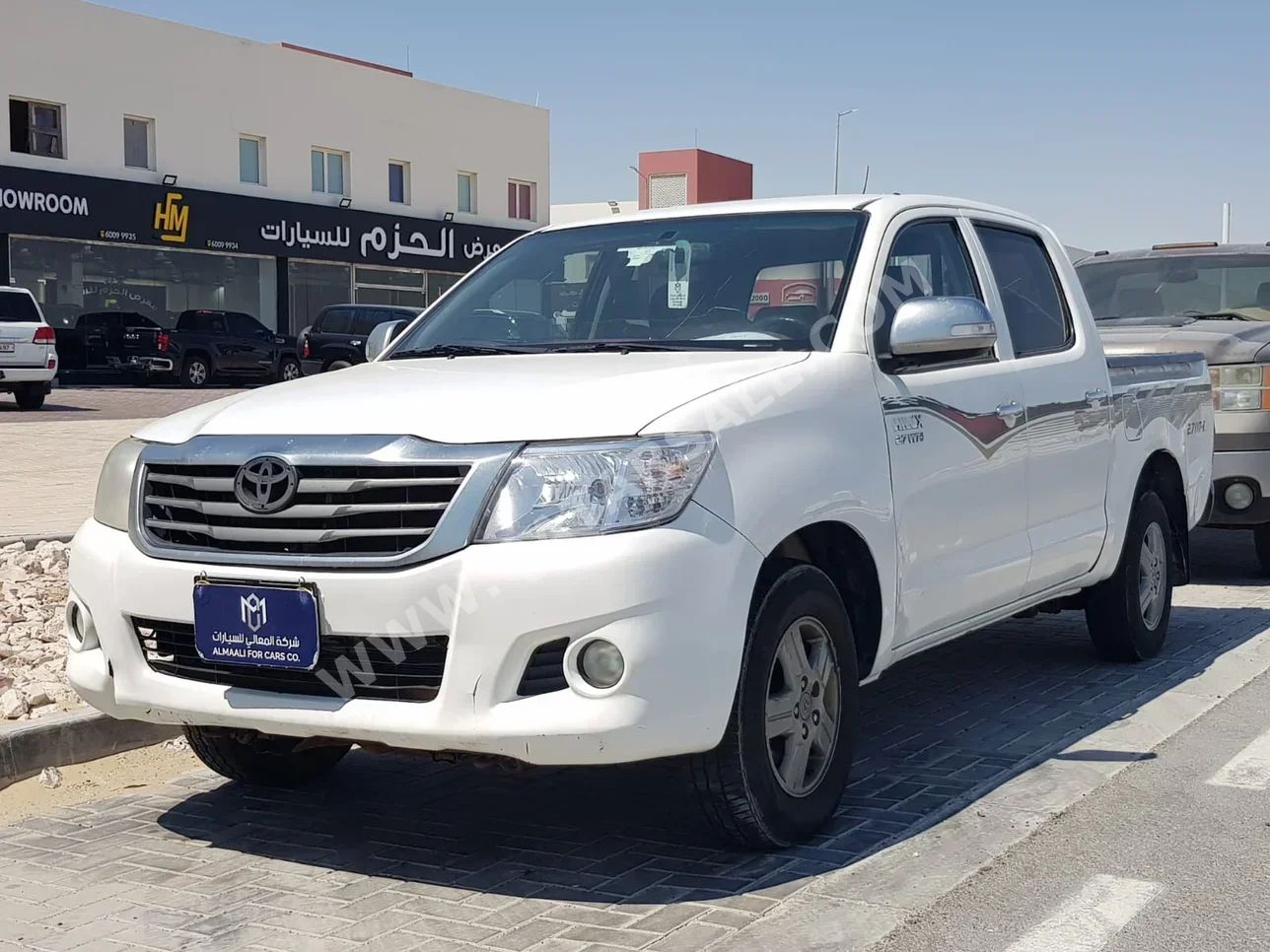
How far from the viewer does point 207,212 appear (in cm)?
3562

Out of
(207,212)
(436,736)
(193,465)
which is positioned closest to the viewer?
(436,736)

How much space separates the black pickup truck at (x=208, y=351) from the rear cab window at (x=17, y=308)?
757 cm

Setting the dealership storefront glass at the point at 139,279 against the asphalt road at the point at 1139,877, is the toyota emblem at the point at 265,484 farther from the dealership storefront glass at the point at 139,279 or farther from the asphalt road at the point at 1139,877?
the dealership storefront glass at the point at 139,279

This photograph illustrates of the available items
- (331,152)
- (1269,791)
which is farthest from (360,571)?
(331,152)

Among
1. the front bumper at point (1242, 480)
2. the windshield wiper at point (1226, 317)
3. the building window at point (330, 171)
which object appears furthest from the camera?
the building window at point (330, 171)

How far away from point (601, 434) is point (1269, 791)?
260 cm

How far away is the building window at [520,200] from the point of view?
45.3 metres

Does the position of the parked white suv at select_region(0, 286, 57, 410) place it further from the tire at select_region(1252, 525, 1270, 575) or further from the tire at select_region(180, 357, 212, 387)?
the tire at select_region(1252, 525, 1270, 575)

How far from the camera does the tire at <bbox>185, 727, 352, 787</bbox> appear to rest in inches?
199

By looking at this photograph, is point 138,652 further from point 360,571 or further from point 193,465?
point 360,571

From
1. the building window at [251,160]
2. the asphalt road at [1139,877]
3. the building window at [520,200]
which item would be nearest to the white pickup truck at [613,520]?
the asphalt road at [1139,877]

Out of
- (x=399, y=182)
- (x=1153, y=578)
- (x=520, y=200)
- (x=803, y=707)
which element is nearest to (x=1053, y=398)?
(x=1153, y=578)

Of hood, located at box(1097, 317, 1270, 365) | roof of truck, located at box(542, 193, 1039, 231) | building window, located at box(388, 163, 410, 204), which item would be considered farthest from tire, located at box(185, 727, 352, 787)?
building window, located at box(388, 163, 410, 204)

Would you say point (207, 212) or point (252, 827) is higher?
point (207, 212)
